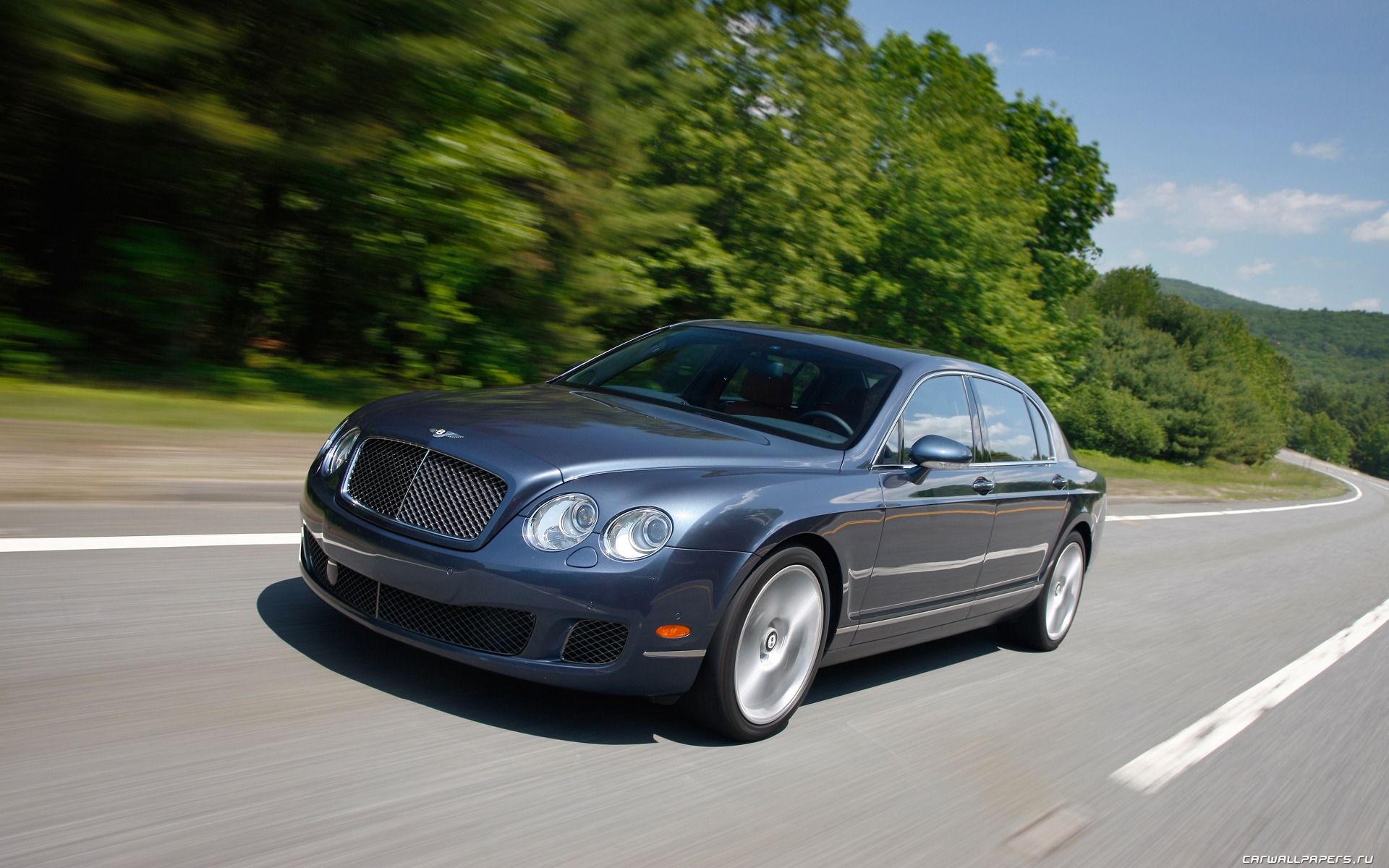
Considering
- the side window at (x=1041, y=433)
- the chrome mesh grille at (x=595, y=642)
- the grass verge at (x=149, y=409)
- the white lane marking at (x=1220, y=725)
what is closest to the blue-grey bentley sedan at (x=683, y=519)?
the chrome mesh grille at (x=595, y=642)

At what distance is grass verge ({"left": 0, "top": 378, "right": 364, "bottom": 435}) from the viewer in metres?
7.30

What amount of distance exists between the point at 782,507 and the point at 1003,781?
1.35 m

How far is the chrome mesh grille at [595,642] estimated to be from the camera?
3631mm

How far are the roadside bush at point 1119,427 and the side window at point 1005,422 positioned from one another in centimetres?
6523

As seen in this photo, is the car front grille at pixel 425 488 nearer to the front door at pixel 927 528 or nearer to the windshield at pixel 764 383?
the windshield at pixel 764 383

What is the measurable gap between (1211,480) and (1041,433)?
1888 inches

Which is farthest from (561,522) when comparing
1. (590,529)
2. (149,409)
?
(149,409)

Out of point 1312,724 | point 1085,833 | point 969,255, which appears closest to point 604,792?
point 1085,833

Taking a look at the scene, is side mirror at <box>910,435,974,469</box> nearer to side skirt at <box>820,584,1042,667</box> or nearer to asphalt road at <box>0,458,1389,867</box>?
side skirt at <box>820,584,1042,667</box>

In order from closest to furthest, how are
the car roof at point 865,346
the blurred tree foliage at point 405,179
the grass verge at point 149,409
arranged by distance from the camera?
the car roof at point 865,346, the grass verge at point 149,409, the blurred tree foliage at point 405,179

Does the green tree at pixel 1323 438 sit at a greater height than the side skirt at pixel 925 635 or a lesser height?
lesser

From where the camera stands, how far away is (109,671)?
12.2ft

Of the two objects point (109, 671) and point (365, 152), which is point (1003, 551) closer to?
point (109, 671)

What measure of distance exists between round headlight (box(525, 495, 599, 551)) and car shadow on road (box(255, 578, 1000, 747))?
67 centimetres
